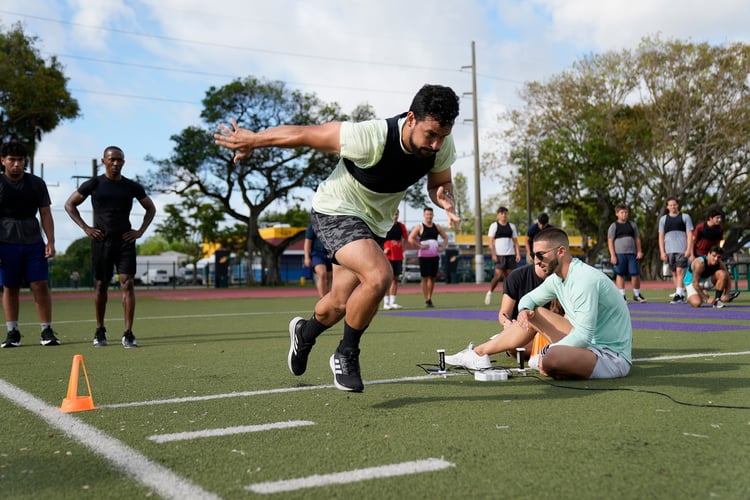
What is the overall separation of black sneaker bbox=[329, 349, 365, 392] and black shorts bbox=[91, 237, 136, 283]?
4.20 m

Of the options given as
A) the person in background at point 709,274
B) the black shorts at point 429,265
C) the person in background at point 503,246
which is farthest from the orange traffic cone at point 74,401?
the person in background at point 709,274

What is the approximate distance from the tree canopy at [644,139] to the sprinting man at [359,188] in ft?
116

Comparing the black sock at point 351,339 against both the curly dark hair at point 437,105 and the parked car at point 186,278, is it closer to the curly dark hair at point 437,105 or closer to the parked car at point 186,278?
the curly dark hair at point 437,105

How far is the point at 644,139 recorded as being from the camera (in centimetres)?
3778

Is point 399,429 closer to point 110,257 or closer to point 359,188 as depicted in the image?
point 359,188

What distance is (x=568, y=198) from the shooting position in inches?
1658

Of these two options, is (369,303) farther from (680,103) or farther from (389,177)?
(680,103)

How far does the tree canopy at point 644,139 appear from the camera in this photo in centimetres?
3528

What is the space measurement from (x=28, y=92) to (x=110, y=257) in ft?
83.3

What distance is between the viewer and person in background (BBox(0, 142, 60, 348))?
25.6 feet

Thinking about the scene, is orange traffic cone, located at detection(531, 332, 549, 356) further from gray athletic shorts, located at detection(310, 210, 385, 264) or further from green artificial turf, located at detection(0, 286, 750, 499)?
gray athletic shorts, located at detection(310, 210, 385, 264)

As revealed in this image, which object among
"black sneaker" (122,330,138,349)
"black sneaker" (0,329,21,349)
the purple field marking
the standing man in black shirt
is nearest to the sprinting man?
"black sneaker" (122,330,138,349)

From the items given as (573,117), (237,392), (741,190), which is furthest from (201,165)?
(237,392)

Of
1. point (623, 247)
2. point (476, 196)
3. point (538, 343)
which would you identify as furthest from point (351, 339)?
point (476, 196)
